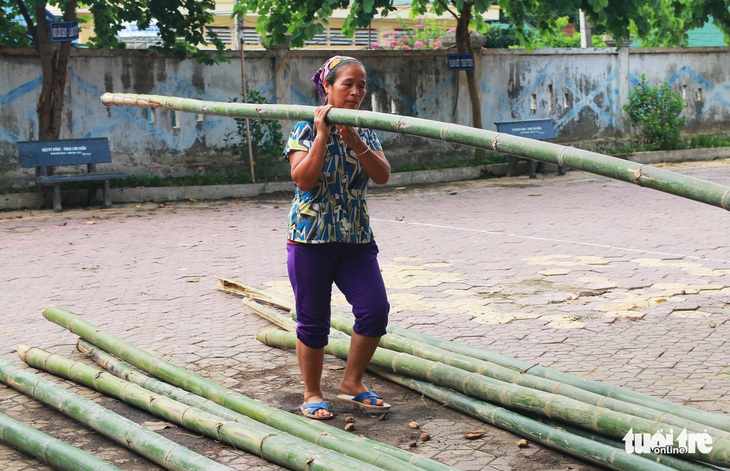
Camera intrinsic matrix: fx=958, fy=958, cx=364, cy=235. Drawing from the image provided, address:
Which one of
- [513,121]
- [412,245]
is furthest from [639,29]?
[412,245]

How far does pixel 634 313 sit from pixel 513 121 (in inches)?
489

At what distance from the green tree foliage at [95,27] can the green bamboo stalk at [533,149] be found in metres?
10.6

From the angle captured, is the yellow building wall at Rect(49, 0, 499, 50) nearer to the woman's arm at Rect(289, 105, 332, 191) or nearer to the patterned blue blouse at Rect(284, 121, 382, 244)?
the patterned blue blouse at Rect(284, 121, 382, 244)

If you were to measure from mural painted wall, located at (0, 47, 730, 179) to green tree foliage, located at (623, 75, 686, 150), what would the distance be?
2.74 feet

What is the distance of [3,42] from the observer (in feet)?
50.0

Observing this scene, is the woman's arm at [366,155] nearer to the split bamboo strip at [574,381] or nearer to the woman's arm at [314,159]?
the woman's arm at [314,159]

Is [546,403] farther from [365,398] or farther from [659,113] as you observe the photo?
[659,113]

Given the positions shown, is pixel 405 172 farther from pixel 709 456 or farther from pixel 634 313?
pixel 709 456

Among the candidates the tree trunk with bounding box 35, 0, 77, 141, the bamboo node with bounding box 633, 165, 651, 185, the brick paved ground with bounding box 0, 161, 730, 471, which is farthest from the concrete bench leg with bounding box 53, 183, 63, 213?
the bamboo node with bounding box 633, 165, 651, 185

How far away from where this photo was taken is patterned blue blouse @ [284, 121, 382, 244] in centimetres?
465

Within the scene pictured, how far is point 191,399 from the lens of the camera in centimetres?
471

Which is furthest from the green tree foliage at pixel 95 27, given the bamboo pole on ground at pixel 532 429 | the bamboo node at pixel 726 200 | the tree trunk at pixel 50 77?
the bamboo node at pixel 726 200

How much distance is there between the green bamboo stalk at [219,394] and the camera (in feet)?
13.2

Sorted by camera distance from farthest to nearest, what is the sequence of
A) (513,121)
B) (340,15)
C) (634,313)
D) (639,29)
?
(340,15)
(513,121)
(639,29)
(634,313)
